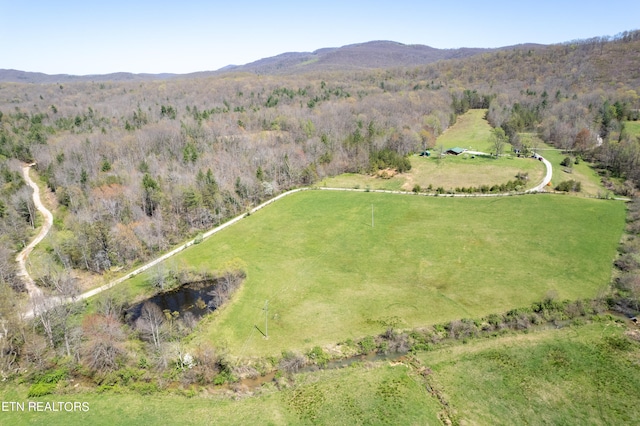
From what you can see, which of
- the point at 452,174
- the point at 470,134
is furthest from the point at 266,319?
the point at 470,134

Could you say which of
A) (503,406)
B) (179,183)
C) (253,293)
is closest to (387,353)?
(503,406)

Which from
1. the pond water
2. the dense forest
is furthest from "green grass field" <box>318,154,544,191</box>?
the pond water

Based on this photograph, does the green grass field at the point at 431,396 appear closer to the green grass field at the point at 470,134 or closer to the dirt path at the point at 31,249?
the dirt path at the point at 31,249

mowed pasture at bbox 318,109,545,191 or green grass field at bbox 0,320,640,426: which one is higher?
mowed pasture at bbox 318,109,545,191

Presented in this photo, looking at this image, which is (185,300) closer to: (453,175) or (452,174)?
(453,175)

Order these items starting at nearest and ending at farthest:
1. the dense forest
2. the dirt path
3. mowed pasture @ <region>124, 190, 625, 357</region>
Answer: mowed pasture @ <region>124, 190, 625, 357</region>
the dirt path
the dense forest

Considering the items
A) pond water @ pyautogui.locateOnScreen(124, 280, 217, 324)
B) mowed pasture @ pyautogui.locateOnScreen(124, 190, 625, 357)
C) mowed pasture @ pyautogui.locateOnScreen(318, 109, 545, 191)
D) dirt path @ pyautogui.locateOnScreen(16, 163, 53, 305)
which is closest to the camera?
mowed pasture @ pyautogui.locateOnScreen(124, 190, 625, 357)
